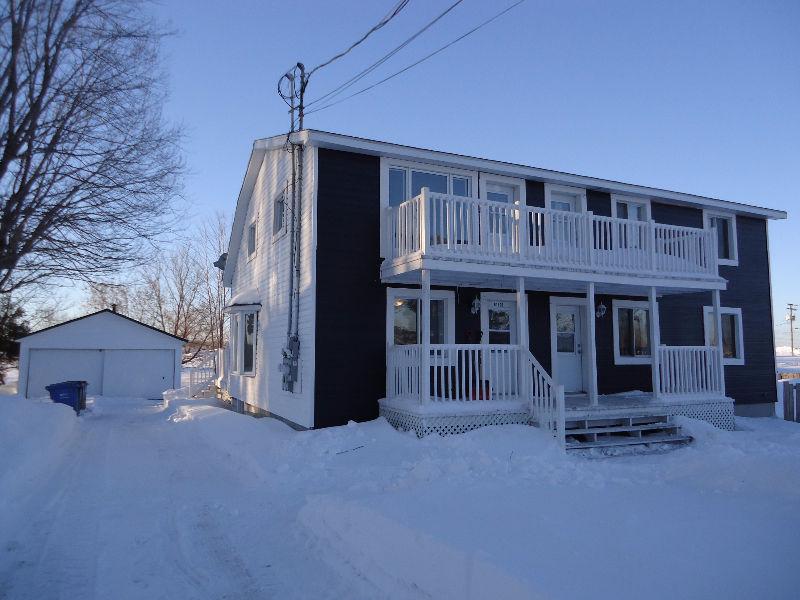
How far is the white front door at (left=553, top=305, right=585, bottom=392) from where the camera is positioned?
13.7 meters

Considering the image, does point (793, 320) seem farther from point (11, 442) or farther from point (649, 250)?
point (11, 442)

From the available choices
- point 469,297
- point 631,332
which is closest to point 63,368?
point 469,297

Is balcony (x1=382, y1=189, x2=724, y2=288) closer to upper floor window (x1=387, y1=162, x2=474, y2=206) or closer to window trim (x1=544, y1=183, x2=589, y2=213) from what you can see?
upper floor window (x1=387, y1=162, x2=474, y2=206)

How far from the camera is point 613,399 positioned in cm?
1290

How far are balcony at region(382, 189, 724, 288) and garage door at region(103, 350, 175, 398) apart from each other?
17.6m

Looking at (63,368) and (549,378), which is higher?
(549,378)

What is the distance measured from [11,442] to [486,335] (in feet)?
29.5

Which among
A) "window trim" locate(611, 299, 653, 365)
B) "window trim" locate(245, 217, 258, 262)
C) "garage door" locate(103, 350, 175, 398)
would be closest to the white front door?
"window trim" locate(611, 299, 653, 365)

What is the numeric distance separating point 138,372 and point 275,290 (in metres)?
14.4

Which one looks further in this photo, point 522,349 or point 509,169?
point 509,169

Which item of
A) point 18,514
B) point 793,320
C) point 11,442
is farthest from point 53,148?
point 793,320

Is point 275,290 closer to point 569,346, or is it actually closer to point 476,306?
point 476,306

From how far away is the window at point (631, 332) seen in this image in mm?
14477

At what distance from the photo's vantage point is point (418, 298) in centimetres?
1212
